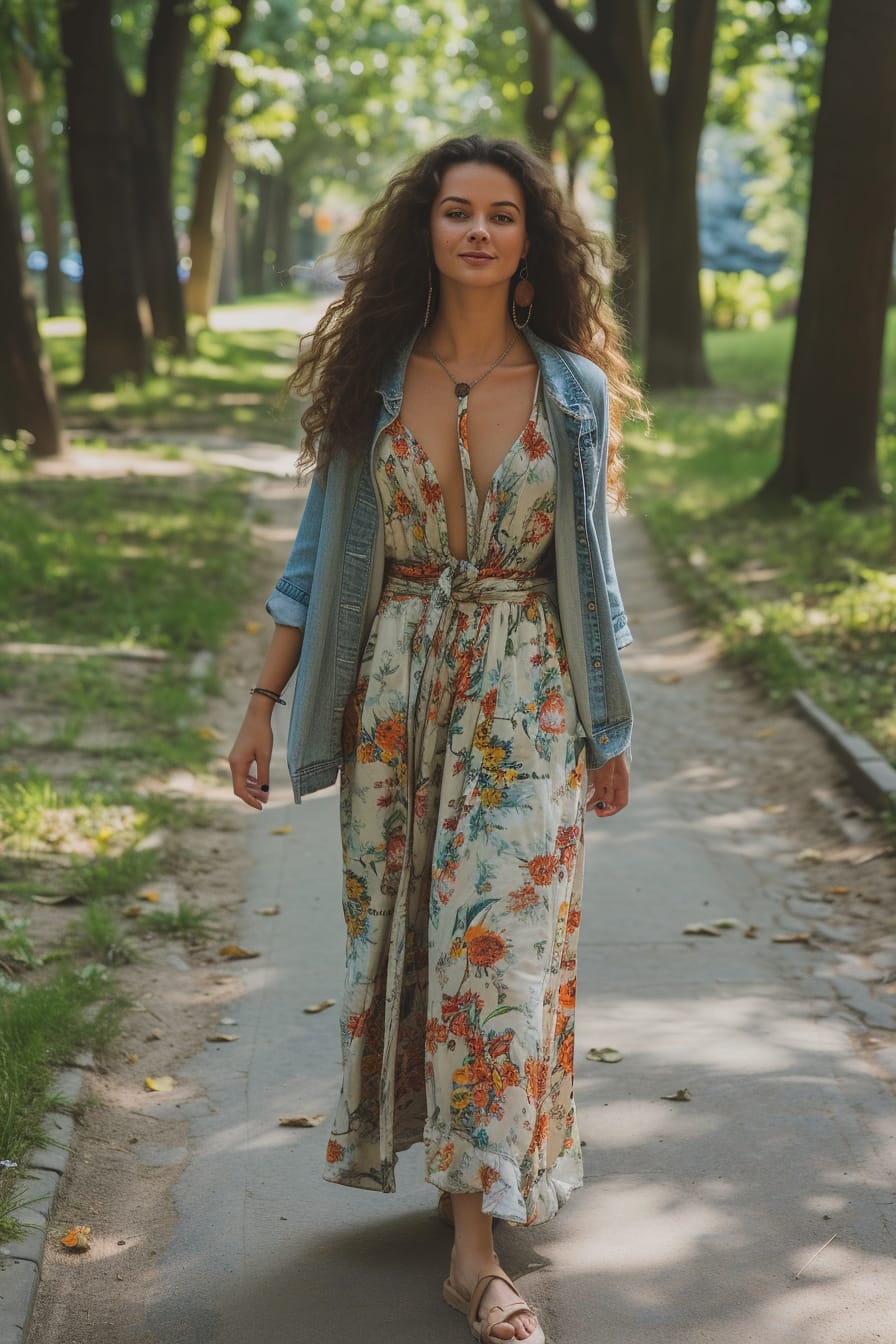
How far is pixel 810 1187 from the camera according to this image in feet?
12.9

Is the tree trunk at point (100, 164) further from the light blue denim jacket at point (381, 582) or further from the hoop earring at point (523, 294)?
the light blue denim jacket at point (381, 582)

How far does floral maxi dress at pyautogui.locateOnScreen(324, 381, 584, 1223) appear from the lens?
3.30 metres

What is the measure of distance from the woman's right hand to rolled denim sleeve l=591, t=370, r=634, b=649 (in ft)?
2.53

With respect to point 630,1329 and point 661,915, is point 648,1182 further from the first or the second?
point 661,915

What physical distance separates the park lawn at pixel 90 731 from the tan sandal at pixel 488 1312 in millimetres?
959

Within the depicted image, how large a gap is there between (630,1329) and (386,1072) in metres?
0.71

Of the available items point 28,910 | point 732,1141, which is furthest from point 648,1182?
point 28,910

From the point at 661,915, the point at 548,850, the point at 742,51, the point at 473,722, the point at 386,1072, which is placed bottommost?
the point at 661,915

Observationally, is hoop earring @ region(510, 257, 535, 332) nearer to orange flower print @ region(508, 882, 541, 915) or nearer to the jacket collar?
the jacket collar

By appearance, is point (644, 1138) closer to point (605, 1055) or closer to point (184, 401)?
point (605, 1055)

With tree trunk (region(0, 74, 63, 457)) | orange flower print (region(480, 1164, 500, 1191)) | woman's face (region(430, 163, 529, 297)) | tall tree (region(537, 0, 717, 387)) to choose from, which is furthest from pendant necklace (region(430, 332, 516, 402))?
tall tree (region(537, 0, 717, 387))

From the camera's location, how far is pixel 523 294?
3645mm

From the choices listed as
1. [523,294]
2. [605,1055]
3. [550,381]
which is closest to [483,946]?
[550,381]

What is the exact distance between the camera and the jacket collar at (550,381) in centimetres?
346
